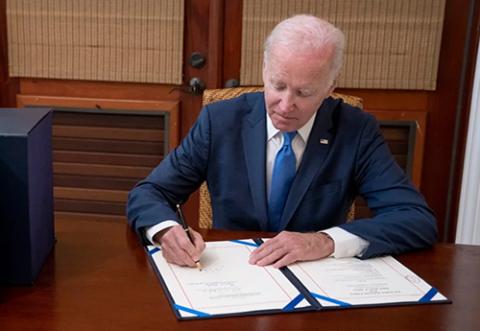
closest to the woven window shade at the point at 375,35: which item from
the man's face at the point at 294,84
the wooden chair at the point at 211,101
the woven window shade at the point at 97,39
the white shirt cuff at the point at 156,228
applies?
the woven window shade at the point at 97,39

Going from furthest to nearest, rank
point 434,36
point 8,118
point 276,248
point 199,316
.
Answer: point 434,36 < point 276,248 < point 8,118 < point 199,316

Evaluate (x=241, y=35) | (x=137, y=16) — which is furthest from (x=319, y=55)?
(x=137, y=16)

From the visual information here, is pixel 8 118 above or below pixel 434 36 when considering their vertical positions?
below

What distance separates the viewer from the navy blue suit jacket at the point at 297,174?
5.57 feet

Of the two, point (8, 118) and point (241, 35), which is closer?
point (8, 118)

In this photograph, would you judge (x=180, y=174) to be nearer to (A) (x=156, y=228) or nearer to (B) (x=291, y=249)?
(A) (x=156, y=228)

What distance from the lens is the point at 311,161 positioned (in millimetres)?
1708

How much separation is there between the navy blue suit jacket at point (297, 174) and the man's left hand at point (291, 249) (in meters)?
0.32

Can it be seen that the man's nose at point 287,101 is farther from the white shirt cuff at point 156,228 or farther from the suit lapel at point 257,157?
the white shirt cuff at point 156,228

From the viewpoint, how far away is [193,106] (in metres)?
2.82

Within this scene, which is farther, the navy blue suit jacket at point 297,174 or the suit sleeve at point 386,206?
the navy blue suit jacket at point 297,174

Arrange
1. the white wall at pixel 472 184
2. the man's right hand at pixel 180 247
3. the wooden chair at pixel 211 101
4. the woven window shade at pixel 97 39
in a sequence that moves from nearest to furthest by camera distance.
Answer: the man's right hand at pixel 180 247
the wooden chair at pixel 211 101
the white wall at pixel 472 184
the woven window shade at pixel 97 39

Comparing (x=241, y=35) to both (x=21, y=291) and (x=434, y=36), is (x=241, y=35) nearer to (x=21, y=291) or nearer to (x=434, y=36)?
(x=434, y=36)

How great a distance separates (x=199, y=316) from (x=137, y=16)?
6.28ft
